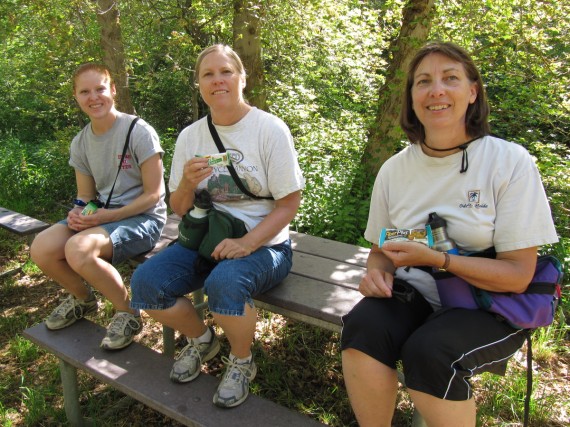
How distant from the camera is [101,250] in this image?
2543 millimetres

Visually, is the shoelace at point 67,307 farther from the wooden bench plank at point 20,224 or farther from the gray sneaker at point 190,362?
the wooden bench plank at point 20,224

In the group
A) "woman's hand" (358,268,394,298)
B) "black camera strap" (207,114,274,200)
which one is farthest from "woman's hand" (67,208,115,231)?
"woman's hand" (358,268,394,298)

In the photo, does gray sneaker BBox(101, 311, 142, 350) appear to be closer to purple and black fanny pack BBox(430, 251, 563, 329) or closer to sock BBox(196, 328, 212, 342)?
sock BBox(196, 328, 212, 342)

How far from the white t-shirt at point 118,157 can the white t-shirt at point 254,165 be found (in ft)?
1.68

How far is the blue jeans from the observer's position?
2.00m

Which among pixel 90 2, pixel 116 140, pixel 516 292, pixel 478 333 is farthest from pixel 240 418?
pixel 90 2

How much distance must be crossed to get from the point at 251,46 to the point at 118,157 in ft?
7.33

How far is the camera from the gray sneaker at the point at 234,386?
1984 millimetres

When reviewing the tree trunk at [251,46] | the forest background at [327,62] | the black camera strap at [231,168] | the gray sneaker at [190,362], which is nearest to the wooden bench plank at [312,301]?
the gray sneaker at [190,362]

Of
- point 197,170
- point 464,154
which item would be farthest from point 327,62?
point 464,154

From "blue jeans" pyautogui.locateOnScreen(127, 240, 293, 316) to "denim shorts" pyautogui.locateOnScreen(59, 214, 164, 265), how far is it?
416mm

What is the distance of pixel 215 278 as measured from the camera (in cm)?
203

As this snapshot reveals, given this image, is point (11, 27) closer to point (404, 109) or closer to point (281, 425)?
point (404, 109)

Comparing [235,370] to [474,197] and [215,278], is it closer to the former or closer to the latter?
[215,278]
